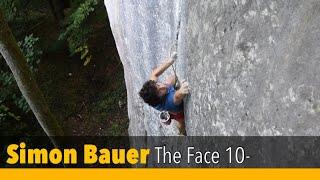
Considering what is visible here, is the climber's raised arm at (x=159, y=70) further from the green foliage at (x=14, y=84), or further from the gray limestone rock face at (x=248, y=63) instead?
the green foliage at (x=14, y=84)

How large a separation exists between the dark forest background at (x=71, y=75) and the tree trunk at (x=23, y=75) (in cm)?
224

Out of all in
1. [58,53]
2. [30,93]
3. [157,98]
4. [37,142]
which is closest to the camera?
[157,98]

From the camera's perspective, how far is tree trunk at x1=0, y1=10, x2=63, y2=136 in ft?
26.3

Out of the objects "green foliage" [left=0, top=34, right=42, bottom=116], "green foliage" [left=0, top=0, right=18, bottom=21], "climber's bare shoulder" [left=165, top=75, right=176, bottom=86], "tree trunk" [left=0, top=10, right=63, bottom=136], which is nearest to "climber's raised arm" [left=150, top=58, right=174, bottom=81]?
"climber's bare shoulder" [left=165, top=75, right=176, bottom=86]

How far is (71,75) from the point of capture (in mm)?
14898

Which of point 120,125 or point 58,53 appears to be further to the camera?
point 58,53

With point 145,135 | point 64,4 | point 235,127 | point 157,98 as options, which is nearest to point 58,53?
point 64,4

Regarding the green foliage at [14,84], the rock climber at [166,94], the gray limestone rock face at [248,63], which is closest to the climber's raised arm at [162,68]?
the rock climber at [166,94]

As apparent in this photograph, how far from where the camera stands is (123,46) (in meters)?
9.77

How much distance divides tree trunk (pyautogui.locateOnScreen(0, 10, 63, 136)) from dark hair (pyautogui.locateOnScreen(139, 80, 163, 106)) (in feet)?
12.3

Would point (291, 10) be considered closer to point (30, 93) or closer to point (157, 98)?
point (157, 98)

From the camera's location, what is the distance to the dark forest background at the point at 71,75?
12.2m

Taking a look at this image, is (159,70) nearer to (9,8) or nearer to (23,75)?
(23,75)

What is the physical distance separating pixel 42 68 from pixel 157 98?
416 inches
